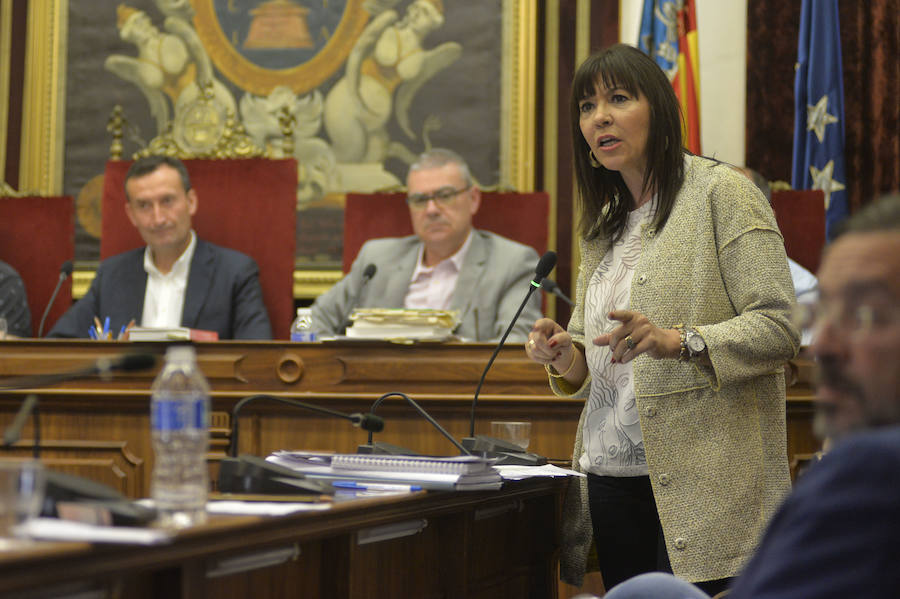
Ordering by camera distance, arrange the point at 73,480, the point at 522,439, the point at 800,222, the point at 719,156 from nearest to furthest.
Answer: the point at 73,480
the point at 522,439
the point at 800,222
the point at 719,156

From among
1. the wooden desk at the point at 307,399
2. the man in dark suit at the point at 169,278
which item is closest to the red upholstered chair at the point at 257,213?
the man in dark suit at the point at 169,278

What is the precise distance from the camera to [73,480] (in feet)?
3.60

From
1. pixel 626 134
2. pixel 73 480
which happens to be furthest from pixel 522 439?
pixel 73 480

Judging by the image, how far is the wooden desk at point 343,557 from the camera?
0.95 m

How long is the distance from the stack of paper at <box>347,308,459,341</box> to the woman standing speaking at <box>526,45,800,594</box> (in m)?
1.05

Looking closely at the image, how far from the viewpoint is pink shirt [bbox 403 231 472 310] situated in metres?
4.13

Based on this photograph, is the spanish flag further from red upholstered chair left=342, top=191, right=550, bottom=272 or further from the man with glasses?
the man with glasses

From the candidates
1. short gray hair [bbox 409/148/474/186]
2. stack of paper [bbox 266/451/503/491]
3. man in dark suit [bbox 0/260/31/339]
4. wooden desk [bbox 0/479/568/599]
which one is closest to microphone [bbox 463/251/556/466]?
wooden desk [bbox 0/479/568/599]

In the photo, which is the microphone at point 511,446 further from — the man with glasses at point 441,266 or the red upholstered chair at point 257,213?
the red upholstered chair at point 257,213

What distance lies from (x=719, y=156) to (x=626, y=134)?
3175 millimetres

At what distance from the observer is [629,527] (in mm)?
1865

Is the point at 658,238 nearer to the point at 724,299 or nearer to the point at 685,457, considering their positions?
the point at 724,299

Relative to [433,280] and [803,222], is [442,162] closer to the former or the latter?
[433,280]

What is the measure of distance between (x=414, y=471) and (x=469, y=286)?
2.32 meters
